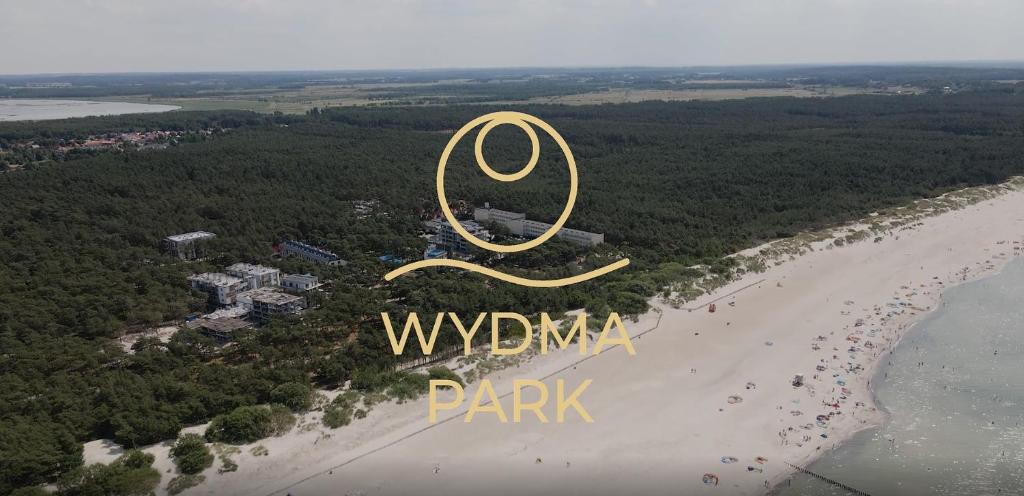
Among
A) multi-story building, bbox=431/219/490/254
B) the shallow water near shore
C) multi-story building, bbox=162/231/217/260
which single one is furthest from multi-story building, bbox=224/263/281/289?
the shallow water near shore

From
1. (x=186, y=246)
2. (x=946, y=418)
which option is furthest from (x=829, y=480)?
(x=186, y=246)

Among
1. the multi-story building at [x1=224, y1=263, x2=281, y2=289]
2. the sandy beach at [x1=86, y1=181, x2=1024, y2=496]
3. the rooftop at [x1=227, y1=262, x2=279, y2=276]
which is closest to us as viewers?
the sandy beach at [x1=86, y1=181, x2=1024, y2=496]

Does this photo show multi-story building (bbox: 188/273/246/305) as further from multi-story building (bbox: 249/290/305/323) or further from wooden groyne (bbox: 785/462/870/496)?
wooden groyne (bbox: 785/462/870/496)

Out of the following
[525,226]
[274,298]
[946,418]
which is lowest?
[946,418]

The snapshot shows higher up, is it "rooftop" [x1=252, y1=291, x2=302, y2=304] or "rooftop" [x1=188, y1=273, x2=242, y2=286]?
"rooftop" [x1=188, y1=273, x2=242, y2=286]

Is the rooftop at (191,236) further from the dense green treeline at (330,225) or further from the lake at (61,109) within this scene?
the lake at (61,109)

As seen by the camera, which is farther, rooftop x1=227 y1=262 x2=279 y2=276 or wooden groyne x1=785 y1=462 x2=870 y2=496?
rooftop x1=227 y1=262 x2=279 y2=276

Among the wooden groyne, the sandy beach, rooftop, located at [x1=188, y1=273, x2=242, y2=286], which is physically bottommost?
the wooden groyne

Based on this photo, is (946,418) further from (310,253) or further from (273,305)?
(310,253)
